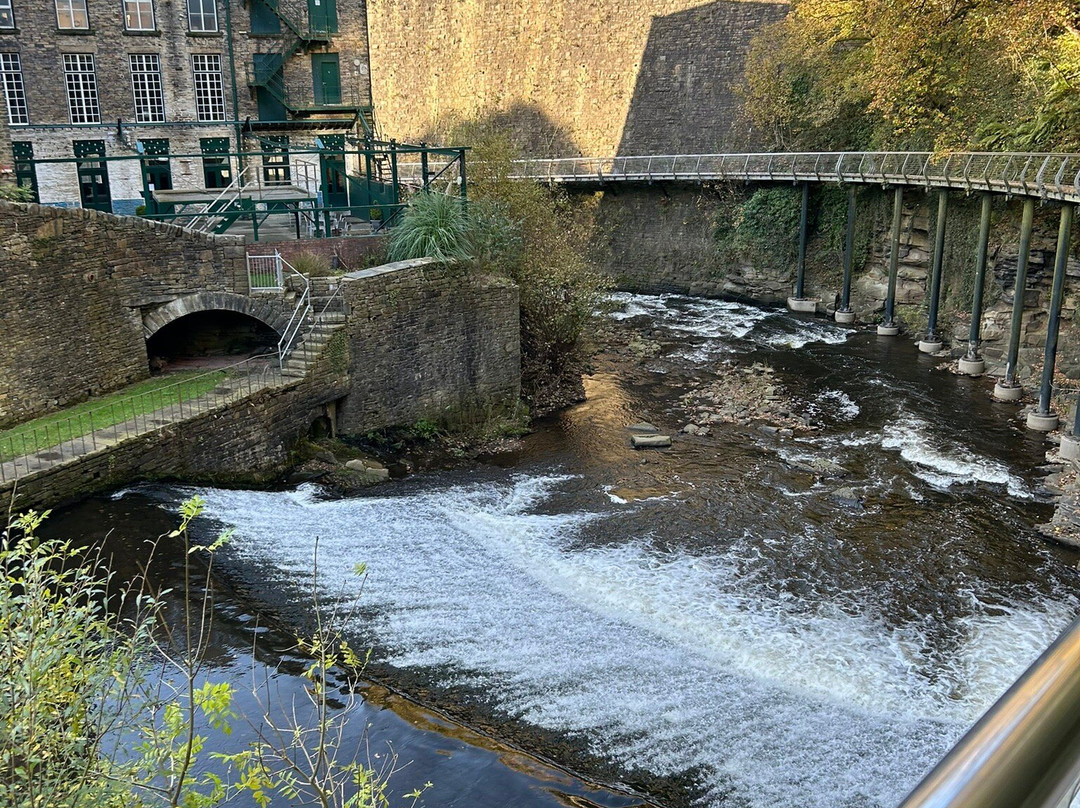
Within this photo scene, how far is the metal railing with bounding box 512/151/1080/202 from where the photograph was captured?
64.2 feet

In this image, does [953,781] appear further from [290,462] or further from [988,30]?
[988,30]

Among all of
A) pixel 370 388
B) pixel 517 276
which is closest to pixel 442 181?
pixel 517 276

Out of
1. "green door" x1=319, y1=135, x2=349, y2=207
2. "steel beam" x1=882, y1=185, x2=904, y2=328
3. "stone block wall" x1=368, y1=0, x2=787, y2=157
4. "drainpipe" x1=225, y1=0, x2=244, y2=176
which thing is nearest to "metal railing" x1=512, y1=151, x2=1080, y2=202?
"steel beam" x1=882, y1=185, x2=904, y2=328

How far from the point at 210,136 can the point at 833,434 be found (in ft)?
58.2

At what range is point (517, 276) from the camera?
68.5 ft

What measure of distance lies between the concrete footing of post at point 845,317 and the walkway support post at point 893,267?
5.54 ft

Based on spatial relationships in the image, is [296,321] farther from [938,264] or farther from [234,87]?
[938,264]

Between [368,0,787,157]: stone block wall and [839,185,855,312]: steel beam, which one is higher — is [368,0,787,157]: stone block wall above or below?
above

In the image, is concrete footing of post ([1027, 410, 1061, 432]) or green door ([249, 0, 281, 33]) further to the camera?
green door ([249, 0, 281, 33])

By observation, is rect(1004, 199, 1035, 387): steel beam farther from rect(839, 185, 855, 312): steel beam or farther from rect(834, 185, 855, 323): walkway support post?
rect(839, 185, 855, 312): steel beam

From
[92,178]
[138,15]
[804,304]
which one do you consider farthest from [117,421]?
[804,304]

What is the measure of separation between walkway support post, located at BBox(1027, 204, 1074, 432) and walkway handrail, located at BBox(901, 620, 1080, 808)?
63.9 ft

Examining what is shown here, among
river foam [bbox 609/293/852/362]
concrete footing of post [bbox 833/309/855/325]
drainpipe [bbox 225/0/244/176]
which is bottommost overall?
river foam [bbox 609/293/852/362]

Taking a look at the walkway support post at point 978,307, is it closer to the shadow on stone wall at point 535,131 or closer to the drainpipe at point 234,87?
the drainpipe at point 234,87
